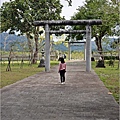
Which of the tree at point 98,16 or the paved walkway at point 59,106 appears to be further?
the tree at point 98,16

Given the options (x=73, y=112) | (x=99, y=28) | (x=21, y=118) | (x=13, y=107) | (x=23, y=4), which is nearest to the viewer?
(x=21, y=118)

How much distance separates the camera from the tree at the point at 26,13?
29406 millimetres

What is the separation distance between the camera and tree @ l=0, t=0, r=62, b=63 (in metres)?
29.4

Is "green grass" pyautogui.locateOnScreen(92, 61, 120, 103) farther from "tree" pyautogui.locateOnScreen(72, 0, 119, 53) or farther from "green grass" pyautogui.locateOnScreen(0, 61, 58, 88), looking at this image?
"tree" pyautogui.locateOnScreen(72, 0, 119, 53)

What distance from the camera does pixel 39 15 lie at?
29.4 m

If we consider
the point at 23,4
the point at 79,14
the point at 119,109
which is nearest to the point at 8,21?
the point at 23,4

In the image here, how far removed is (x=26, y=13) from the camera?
2886 cm

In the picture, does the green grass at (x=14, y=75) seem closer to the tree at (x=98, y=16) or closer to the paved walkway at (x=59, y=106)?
the paved walkway at (x=59, y=106)

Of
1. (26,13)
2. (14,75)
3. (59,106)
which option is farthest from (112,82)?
(26,13)

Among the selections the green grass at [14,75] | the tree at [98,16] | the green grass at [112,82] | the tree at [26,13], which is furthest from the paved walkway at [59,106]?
the tree at [26,13]

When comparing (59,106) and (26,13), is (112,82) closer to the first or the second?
(59,106)

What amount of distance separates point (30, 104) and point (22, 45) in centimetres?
4673

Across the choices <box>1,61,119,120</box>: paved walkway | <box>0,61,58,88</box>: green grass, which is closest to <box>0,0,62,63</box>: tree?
<box>0,61,58,88</box>: green grass

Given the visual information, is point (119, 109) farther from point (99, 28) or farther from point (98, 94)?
point (99, 28)
